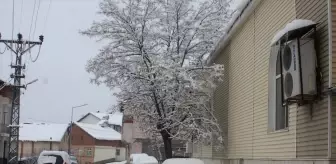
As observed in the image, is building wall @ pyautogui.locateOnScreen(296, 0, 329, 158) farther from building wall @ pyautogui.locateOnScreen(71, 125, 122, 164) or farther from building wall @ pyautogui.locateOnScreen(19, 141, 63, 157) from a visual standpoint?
building wall @ pyautogui.locateOnScreen(71, 125, 122, 164)

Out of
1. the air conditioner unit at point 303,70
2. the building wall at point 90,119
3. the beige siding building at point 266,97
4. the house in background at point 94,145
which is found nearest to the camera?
the beige siding building at point 266,97

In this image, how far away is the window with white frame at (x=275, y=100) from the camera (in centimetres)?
1172

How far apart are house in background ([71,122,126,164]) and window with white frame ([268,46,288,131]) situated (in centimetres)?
7220

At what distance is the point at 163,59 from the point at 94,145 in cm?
6261

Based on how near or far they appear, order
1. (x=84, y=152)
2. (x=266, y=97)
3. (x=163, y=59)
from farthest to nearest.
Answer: (x=84, y=152), (x=163, y=59), (x=266, y=97)

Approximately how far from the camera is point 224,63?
72.5 feet

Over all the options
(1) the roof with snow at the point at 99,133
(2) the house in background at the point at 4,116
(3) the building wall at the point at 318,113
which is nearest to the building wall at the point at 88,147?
(1) the roof with snow at the point at 99,133

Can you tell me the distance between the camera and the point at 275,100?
12258 mm

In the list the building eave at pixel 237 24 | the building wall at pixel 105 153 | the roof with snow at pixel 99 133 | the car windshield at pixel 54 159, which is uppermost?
the building eave at pixel 237 24

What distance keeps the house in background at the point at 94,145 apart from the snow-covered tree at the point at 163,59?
5872cm

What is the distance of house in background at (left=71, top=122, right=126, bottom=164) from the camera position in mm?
85500

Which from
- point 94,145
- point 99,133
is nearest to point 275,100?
point 94,145

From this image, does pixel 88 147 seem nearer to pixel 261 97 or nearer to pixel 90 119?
pixel 90 119

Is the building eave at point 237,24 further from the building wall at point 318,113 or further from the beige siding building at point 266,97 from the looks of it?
the building wall at point 318,113
